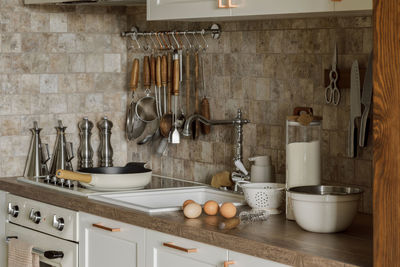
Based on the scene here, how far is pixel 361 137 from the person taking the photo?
2840mm

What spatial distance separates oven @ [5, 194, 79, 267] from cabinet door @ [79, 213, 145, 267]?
6 centimetres

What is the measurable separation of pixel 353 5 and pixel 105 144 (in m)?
1.98

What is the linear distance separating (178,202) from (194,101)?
0.57 metres

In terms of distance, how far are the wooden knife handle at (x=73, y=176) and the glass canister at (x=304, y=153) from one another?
0.99 m

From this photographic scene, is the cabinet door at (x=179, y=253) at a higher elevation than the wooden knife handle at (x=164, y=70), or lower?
lower

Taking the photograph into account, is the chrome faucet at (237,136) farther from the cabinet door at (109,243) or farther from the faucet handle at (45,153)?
the faucet handle at (45,153)

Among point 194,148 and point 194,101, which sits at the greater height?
point 194,101

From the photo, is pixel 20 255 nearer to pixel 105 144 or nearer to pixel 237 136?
pixel 105 144

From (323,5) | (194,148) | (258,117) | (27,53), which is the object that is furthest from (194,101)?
(323,5)

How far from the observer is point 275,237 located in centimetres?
243

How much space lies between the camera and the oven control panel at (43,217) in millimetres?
3271

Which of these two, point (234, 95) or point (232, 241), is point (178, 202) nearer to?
point (234, 95)

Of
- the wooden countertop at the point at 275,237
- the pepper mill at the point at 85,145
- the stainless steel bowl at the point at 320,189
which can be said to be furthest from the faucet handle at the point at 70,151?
the stainless steel bowl at the point at 320,189

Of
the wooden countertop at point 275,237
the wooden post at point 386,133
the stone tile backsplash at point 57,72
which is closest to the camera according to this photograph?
the wooden post at point 386,133
